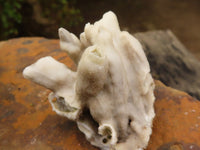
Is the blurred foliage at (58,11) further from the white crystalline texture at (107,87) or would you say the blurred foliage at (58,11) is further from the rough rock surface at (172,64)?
the white crystalline texture at (107,87)

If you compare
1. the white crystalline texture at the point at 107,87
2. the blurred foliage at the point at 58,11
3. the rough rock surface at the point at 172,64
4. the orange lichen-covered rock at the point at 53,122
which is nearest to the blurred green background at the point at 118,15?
the blurred foliage at the point at 58,11

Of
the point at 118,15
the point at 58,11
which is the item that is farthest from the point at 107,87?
the point at 118,15

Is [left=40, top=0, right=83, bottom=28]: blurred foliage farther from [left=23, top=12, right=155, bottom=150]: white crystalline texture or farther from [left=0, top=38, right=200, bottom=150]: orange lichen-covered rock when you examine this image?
[left=23, top=12, right=155, bottom=150]: white crystalline texture

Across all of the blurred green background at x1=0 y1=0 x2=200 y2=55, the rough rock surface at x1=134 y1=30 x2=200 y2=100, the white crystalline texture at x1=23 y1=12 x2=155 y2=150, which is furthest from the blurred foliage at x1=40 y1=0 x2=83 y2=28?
the white crystalline texture at x1=23 y1=12 x2=155 y2=150

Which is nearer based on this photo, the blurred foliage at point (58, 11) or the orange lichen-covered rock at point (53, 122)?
the orange lichen-covered rock at point (53, 122)

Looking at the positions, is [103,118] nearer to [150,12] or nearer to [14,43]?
[14,43]

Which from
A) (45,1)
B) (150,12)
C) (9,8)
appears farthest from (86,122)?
(150,12)

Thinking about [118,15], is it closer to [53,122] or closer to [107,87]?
[53,122]
